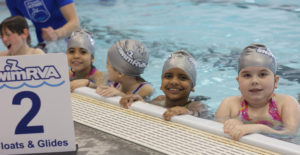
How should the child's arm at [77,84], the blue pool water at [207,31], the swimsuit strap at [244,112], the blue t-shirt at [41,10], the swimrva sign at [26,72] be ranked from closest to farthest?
1. the swimrva sign at [26,72]
2. the swimsuit strap at [244,112]
3. the child's arm at [77,84]
4. the blue t-shirt at [41,10]
5. the blue pool water at [207,31]

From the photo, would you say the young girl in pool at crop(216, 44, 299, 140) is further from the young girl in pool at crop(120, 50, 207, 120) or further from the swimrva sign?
the swimrva sign

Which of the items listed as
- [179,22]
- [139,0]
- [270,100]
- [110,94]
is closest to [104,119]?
[110,94]

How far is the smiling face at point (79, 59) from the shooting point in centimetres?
454

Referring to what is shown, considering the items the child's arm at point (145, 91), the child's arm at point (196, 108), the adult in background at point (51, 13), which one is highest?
the adult in background at point (51, 13)

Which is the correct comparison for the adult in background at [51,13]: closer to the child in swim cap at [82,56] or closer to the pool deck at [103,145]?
the child in swim cap at [82,56]

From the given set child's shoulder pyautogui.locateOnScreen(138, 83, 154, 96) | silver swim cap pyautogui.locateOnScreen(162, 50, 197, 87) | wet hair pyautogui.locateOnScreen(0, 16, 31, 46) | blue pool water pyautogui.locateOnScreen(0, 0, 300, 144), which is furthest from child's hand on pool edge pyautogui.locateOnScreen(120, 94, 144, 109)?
wet hair pyautogui.locateOnScreen(0, 16, 31, 46)

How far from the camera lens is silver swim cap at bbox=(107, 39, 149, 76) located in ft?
13.1

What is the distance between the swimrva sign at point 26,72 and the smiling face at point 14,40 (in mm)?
2377

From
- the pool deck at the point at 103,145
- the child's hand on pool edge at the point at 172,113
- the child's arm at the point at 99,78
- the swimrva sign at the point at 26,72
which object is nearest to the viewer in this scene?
the swimrva sign at the point at 26,72

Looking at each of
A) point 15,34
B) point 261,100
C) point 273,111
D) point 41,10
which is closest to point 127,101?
point 261,100

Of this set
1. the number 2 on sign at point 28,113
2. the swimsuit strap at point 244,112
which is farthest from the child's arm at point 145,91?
the number 2 on sign at point 28,113

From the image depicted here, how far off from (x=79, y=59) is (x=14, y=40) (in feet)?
2.58

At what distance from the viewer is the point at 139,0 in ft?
40.4

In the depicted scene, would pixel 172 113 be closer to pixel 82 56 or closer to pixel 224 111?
pixel 224 111
